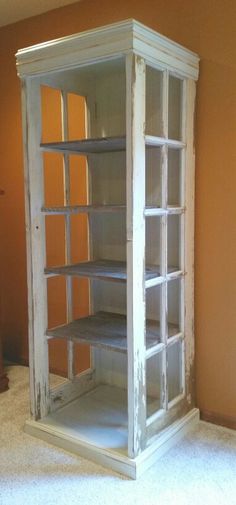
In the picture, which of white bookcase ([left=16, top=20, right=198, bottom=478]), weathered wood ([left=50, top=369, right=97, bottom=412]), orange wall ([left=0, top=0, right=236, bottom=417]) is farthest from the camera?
weathered wood ([left=50, top=369, right=97, bottom=412])

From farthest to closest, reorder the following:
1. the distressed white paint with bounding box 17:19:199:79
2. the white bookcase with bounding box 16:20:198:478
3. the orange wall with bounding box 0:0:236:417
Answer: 1. the orange wall with bounding box 0:0:236:417
2. the white bookcase with bounding box 16:20:198:478
3. the distressed white paint with bounding box 17:19:199:79

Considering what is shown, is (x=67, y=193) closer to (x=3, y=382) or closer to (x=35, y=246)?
(x=35, y=246)

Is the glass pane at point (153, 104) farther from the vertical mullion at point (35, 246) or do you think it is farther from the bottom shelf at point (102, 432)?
the bottom shelf at point (102, 432)

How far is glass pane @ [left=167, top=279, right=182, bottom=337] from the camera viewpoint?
2145 millimetres

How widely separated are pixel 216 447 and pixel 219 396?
0.25m

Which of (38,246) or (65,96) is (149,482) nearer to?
(38,246)

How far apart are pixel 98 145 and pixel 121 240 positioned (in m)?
0.55

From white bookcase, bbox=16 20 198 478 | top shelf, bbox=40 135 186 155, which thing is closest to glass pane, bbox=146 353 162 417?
white bookcase, bbox=16 20 198 478

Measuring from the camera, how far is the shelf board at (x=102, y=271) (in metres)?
1.91

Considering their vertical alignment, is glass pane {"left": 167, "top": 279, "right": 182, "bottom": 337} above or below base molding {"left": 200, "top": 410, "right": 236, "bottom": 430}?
above

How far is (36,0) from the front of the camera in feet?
7.86

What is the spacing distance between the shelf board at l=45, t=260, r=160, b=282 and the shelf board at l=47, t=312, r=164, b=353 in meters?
0.28

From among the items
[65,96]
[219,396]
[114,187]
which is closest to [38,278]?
[114,187]

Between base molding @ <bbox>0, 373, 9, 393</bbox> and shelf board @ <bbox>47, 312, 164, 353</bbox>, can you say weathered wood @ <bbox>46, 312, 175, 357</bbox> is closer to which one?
shelf board @ <bbox>47, 312, 164, 353</bbox>
